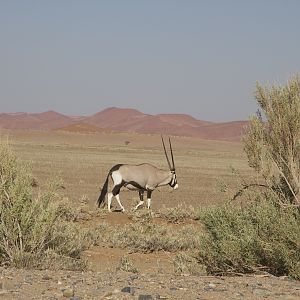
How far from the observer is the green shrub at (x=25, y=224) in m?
9.64

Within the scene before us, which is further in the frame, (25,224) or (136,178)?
(136,178)

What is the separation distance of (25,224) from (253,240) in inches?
134

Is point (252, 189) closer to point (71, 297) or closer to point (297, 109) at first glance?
point (297, 109)

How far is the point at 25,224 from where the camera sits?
9961mm

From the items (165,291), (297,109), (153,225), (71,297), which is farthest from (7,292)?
(153,225)

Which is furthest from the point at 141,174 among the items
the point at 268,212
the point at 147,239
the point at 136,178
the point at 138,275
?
the point at 138,275

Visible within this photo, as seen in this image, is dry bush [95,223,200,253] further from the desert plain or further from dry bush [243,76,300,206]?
dry bush [243,76,300,206]

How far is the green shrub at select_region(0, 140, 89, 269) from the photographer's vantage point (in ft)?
31.6

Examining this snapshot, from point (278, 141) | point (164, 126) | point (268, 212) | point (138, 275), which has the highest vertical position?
point (164, 126)

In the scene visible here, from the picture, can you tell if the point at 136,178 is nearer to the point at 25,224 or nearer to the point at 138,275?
the point at 25,224

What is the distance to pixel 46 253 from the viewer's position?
9922 mm

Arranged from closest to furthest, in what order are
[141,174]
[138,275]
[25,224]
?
[138,275]
[25,224]
[141,174]

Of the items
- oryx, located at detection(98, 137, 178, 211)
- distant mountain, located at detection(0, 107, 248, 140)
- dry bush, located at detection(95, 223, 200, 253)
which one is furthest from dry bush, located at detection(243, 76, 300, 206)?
distant mountain, located at detection(0, 107, 248, 140)

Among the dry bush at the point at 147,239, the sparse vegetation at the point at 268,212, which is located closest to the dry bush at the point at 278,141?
the sparse vegetation at the point at 268,212
